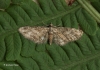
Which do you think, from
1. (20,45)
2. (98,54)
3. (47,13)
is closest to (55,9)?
(47,13)

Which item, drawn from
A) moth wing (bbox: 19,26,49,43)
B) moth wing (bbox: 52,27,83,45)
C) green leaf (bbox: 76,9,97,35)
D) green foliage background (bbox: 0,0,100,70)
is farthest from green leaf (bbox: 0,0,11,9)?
green leaf (bbox: 76,9,97,35)

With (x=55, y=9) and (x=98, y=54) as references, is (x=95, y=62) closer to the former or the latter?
(x=98, y=54)

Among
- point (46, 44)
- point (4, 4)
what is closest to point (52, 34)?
point (46, 44)

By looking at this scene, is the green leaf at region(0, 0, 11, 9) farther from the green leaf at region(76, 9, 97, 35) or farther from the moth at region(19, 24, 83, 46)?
the green leaf at region(76, 9, 97, 35)

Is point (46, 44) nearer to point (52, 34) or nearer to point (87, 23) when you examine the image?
point (52, 34)

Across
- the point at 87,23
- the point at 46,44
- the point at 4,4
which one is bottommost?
the point at 46,44

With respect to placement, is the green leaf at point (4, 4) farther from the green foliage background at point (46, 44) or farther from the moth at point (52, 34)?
the moth at point (52, 34)

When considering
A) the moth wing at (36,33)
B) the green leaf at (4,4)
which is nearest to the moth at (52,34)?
the moth wing at (36,33)
